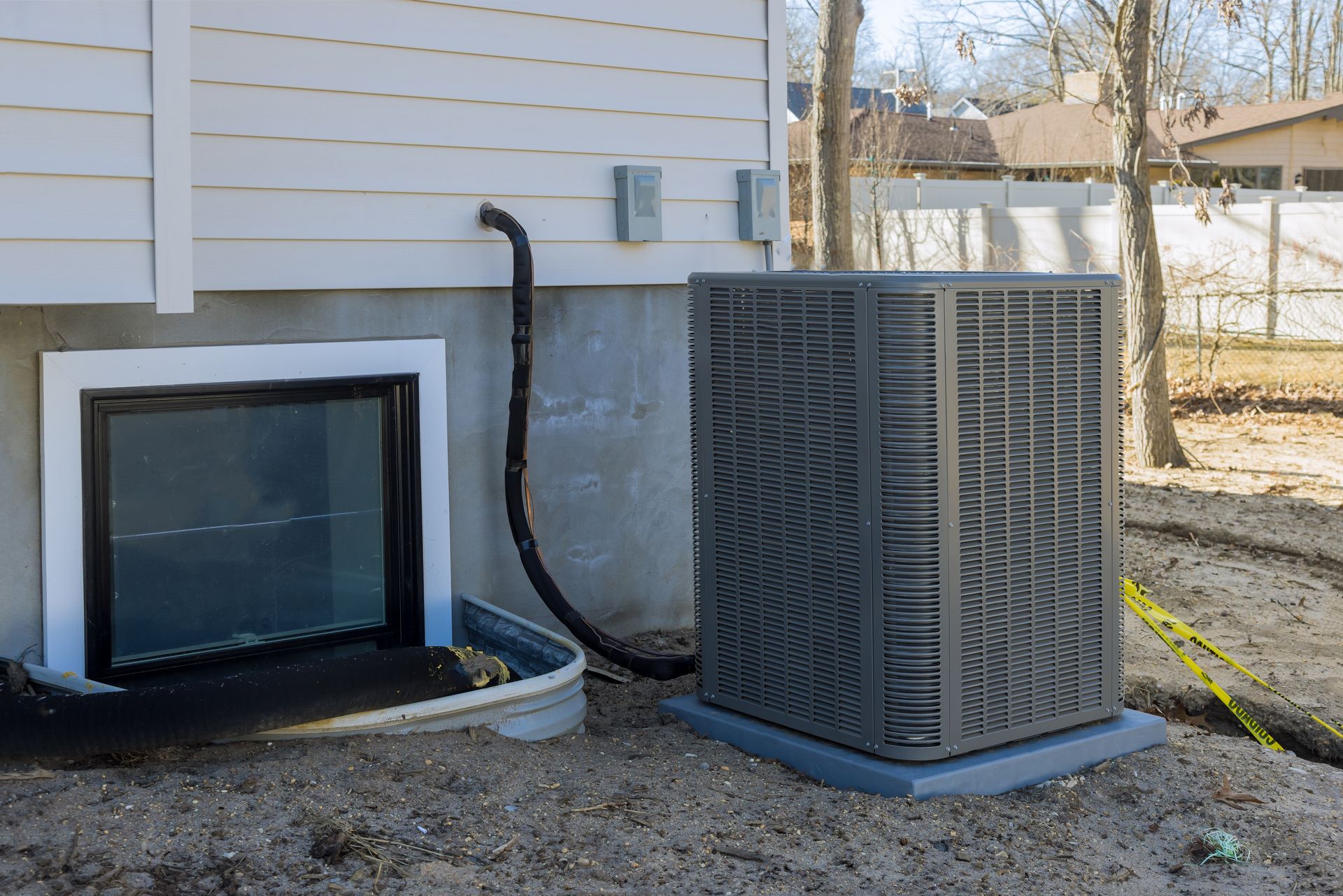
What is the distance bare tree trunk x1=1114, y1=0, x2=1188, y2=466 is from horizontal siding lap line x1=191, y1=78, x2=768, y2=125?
5.70m

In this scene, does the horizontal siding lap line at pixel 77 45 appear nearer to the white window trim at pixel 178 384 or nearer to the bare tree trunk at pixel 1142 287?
the white window trim at pixel 178 384

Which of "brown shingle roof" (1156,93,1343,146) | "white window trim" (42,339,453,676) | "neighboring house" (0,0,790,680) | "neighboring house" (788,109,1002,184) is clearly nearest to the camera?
"neighboring house" (0,0,790,680)

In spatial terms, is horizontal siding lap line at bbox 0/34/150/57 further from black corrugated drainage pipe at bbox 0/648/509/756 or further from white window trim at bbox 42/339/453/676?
black corrugated drainage pipe at bbox 0/648/509/756

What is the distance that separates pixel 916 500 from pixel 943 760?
0.77 meters

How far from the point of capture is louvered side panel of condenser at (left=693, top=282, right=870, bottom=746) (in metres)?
3.64

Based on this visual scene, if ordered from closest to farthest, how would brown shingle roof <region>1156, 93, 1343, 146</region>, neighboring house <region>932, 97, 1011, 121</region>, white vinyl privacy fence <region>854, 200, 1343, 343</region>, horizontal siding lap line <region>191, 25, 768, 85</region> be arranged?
horizontal siding lap line <region>191, 25, 768, 85</region> → white vinyl privacy fence <region>854, 200, 1343, 343</region> → brown shingle roof <region>1156, 93, 1343, 146</region> → neighboring house <region>932, 97, 1011, 121</region>

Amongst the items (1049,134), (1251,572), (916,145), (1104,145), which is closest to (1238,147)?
(1104,145)

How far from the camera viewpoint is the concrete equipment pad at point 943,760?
3559mm

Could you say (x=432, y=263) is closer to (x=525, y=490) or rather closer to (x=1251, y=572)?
(x=525, y=490)

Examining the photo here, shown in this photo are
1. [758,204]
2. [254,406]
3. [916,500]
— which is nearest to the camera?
[916,500]

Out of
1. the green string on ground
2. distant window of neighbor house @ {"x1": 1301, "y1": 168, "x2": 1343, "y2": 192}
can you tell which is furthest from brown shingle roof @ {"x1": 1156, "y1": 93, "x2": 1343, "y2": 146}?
the green string on ground

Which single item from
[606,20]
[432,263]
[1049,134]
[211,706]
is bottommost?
[211,706]

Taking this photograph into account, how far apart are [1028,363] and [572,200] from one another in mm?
1991

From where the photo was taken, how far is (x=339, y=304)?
14.5ft
